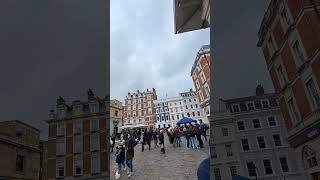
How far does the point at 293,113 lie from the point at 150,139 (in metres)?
0.80

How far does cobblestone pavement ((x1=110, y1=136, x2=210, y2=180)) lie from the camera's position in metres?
0.99

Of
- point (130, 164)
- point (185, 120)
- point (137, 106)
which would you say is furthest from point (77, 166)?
point (185, 120)

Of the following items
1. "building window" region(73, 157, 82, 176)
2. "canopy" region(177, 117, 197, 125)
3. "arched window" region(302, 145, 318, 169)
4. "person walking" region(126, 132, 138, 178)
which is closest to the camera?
"arched window" region(302, 145, 318, 169)

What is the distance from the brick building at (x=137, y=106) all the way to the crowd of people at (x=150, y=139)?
5 centimetres

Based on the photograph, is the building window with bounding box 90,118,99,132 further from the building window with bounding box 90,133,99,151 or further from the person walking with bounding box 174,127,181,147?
the person walking with bounding box 174,127,181,147

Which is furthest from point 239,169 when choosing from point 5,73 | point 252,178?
point 5,73

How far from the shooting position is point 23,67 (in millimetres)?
890

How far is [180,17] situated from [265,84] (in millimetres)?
1127

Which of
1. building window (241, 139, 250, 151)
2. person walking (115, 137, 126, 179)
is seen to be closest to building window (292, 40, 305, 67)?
building window (241, 139, 250, 151)

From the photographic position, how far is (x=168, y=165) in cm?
114

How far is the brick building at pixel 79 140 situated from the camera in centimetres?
79

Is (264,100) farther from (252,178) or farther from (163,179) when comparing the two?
(163,179)

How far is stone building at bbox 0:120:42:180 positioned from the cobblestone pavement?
0.23m

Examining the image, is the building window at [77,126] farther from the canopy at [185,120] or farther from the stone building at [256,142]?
the canopy at [185,120]
